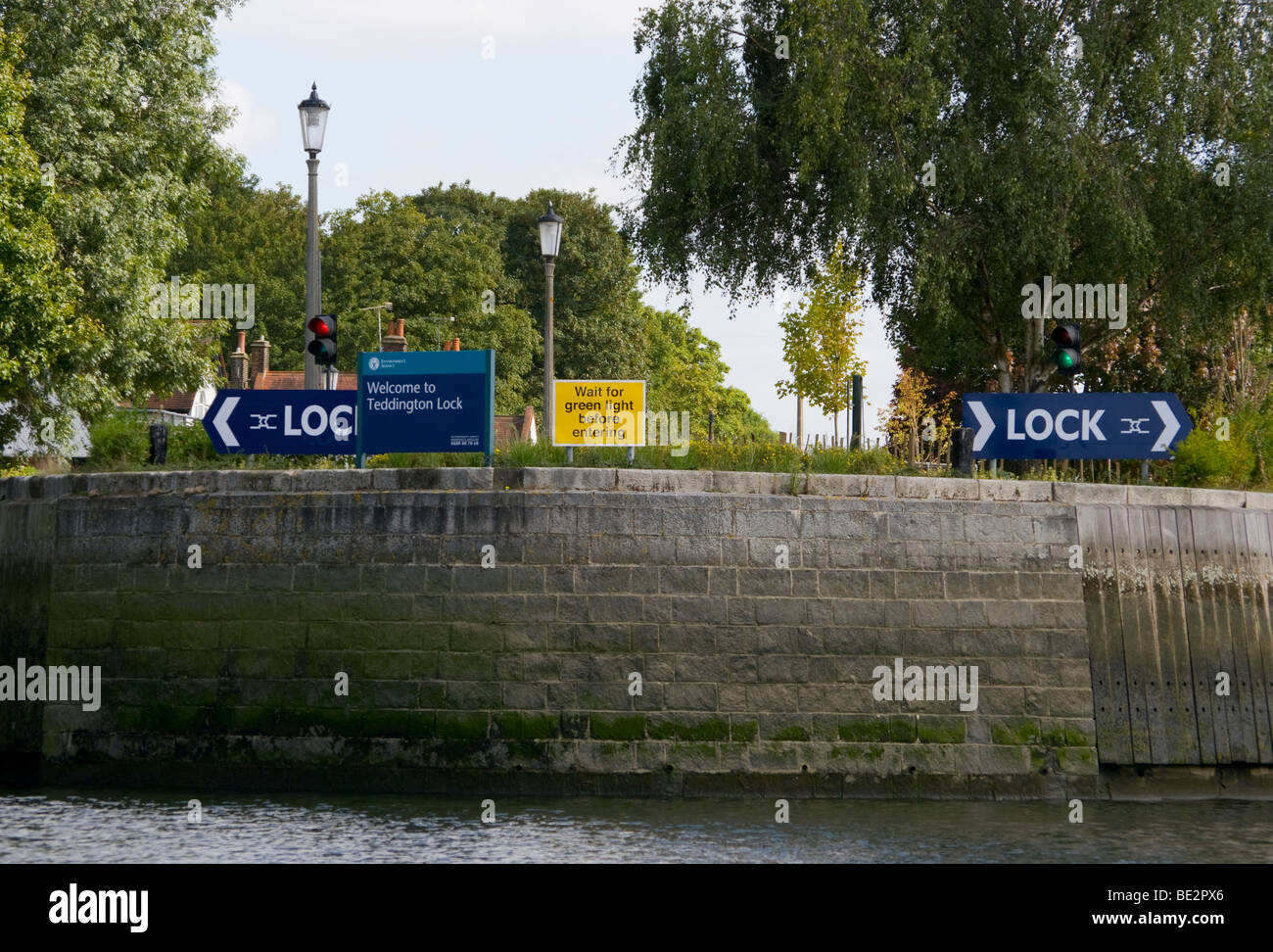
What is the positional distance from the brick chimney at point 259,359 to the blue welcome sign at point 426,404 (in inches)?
1517

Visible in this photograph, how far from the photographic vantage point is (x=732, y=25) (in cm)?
2728

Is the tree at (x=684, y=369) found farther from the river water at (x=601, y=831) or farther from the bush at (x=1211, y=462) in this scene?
the river water at (x=601, y=831)

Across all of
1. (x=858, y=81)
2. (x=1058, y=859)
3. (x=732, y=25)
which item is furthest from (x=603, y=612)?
(x=732, y=25)

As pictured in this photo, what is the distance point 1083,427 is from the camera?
1648 cm

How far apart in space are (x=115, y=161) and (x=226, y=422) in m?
14.3

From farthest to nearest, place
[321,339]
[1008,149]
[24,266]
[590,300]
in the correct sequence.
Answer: [590,300] < [1008,149] < [24,266] < [321,339]

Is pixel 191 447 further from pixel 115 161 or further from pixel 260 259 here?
pixel 260 259

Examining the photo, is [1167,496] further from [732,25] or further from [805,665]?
[732,25]

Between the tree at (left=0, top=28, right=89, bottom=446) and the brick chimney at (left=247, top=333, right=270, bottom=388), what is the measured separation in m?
28.2

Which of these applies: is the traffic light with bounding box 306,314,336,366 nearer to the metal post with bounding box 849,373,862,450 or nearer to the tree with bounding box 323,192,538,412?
the metal post with bounding box 849,373,862,450
